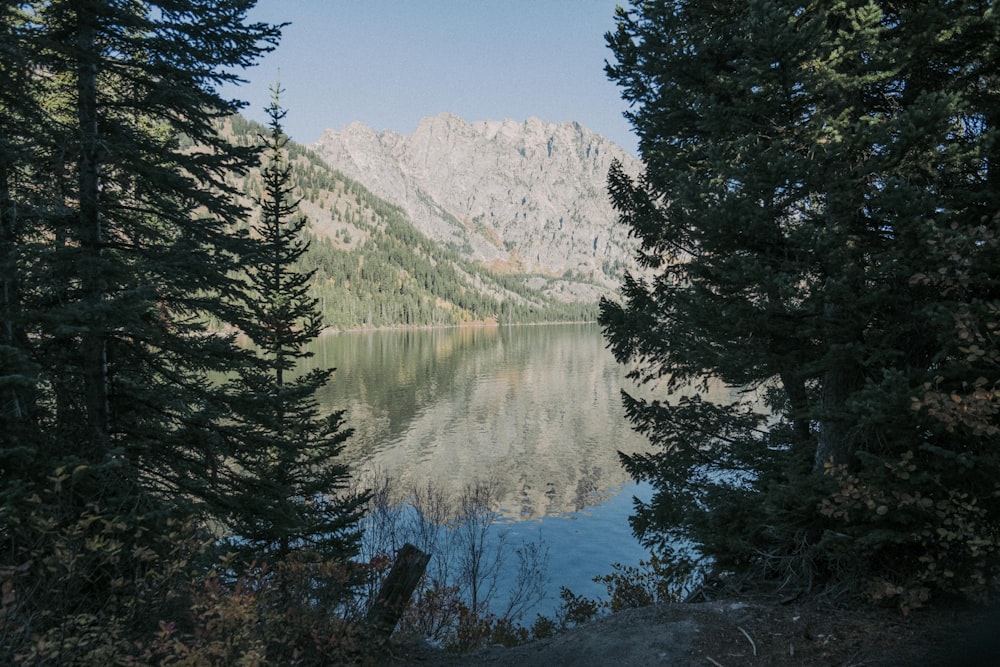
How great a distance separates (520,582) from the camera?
19.9m

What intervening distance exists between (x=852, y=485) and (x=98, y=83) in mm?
11419

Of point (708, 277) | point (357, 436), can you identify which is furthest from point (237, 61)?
point (357, 436)

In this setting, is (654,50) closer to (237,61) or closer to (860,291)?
(860,291)

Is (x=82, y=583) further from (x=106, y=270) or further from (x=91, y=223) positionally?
(x=91, y=223)

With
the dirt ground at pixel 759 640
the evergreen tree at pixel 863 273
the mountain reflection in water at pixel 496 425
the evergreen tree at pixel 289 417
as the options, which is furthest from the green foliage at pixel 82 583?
the mountain reflection in water at pixel 496 425

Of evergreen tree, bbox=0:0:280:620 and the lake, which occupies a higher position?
evergreen tree, bbox=0:0:280:620

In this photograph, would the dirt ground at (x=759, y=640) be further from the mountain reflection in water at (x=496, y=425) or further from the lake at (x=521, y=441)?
the mountain reflection in water at (x=496, y=425)

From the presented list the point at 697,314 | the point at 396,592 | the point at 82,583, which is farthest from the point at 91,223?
the point at 697,314

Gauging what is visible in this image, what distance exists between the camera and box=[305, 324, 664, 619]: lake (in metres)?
25.2

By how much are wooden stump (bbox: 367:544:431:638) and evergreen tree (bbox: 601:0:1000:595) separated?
4.45 metres

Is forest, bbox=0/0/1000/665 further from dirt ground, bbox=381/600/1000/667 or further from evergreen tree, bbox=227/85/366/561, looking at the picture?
evergreen tree, bbox=227/85/366/561

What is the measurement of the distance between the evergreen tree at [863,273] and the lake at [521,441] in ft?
50.2

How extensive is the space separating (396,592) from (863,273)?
7186 mm

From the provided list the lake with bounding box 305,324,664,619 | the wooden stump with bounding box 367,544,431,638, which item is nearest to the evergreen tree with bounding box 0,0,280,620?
the wooden stump with bounding box 367,544,431,638
